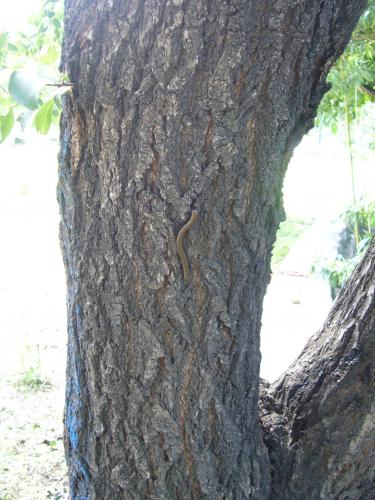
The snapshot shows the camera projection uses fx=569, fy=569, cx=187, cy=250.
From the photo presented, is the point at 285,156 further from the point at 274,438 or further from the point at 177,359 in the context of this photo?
the point at 274,438

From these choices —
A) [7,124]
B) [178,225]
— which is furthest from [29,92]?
[178,225]

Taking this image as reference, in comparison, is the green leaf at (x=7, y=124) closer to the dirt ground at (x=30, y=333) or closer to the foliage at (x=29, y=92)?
the foliage at (x=29, y=92)

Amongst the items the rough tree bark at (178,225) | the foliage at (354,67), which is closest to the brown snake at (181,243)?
the rough tree bark at (178,225)

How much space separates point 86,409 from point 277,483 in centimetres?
44

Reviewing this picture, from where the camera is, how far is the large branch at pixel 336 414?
1.11 m

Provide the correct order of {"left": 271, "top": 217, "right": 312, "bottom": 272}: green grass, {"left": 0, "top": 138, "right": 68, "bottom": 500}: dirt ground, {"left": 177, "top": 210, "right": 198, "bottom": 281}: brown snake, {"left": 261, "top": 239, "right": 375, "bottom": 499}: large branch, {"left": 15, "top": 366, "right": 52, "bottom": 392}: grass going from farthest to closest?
1. {"left": 271, "top": 217, "right": 312, "bottom": 272}: green grass
2. {"left": 15, "top": 366, "right": 52, "bottom": 392}: grass
3. {"left": 0, "top": 138, "right": 68, "bottom": 500}: dirt ground
4. {"left": 261, "top": 239, "right": 375, "bottom": 499}: large branch
5. {"left": 177, "top": 210, "right": 198, "bottom": 281}: brown snake

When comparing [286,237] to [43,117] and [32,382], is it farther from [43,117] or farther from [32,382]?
[43,117]

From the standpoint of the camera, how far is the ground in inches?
84.9

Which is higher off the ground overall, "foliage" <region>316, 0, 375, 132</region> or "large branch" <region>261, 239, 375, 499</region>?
"foliage" <region>316, 0, 375, 132</region>

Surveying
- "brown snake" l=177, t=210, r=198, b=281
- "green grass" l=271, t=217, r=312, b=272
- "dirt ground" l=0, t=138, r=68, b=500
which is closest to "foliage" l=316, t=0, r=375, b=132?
"dirt ground" l=0, t=138, r=68, b=500

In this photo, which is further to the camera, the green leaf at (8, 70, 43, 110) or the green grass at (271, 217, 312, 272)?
the green grass at (271, 217, 312, 272)

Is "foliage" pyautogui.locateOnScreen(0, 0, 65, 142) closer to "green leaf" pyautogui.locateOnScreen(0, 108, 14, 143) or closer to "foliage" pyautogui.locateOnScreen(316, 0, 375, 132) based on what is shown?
"green leaf" pyautogui.locateOnScreen(0, 108, 14, 143)

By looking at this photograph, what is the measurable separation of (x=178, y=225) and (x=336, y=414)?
52 centimetres

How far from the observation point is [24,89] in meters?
0.71
